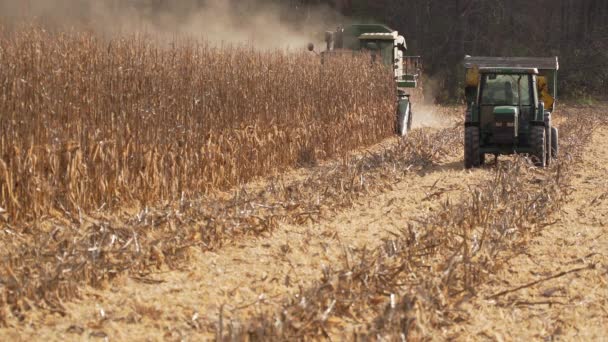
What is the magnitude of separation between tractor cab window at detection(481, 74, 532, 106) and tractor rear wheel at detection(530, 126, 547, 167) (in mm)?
545

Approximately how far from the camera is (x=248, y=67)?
40.8 feet

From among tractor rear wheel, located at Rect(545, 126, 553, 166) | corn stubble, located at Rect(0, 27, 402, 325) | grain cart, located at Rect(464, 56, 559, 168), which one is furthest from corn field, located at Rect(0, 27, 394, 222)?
tractor rear wheel, located at Rect(545, 126, 553, 166)

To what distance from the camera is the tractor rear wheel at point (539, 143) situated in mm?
12484

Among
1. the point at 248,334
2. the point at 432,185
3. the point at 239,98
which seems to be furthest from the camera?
the point at 239,98

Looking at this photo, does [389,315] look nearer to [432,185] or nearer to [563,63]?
[432,185]

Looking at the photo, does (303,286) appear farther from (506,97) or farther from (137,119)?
(506,97)

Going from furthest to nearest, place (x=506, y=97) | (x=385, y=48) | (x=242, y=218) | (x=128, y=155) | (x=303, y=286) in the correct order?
(x=385, y=48) < (x=506, y=97) < (x=128, y=155) < (x=242, y=218) < (x=303, y=286)

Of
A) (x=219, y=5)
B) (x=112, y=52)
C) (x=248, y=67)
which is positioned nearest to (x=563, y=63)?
(x=219, y=5)

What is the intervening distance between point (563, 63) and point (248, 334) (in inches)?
1373

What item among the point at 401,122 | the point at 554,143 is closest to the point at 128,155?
the point at 554,143

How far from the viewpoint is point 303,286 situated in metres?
6.15

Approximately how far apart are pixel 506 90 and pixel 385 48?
6.71 meters

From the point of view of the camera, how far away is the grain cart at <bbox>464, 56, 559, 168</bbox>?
12500 mm

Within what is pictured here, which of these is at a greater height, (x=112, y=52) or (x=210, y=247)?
(x=112, y=52)
